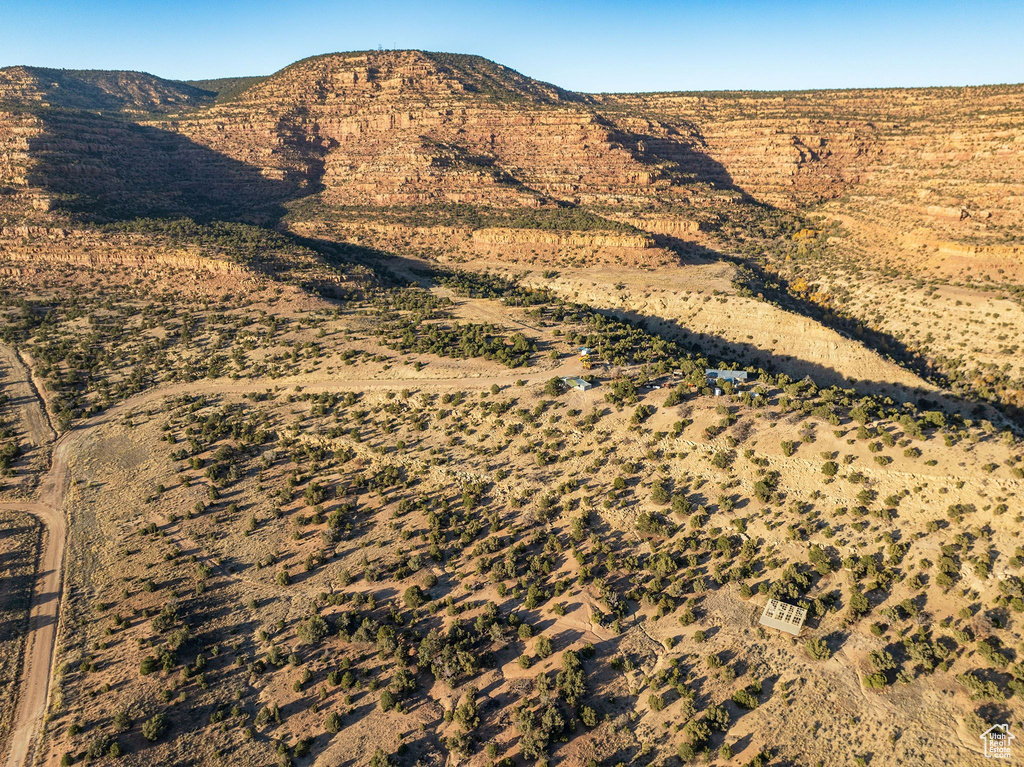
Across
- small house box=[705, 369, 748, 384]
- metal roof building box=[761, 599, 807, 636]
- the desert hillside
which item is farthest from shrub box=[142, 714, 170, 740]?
small house box=[705, 369, 748, 384]

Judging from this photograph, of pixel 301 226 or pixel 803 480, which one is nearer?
pixel 803 480

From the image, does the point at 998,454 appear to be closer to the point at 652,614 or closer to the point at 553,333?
the point at 652,614

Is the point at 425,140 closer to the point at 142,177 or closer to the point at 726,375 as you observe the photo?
the point at 142,177

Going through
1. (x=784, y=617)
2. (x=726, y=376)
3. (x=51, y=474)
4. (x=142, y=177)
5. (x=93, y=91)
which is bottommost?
(x=51, y=474)

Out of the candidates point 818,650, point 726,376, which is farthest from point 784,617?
point 726,376

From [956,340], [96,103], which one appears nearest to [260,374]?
[956,340]

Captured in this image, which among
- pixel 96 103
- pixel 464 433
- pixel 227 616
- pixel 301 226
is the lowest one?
pixel 227 616

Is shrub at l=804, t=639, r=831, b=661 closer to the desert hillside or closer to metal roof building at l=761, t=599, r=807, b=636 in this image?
the desert hillside
